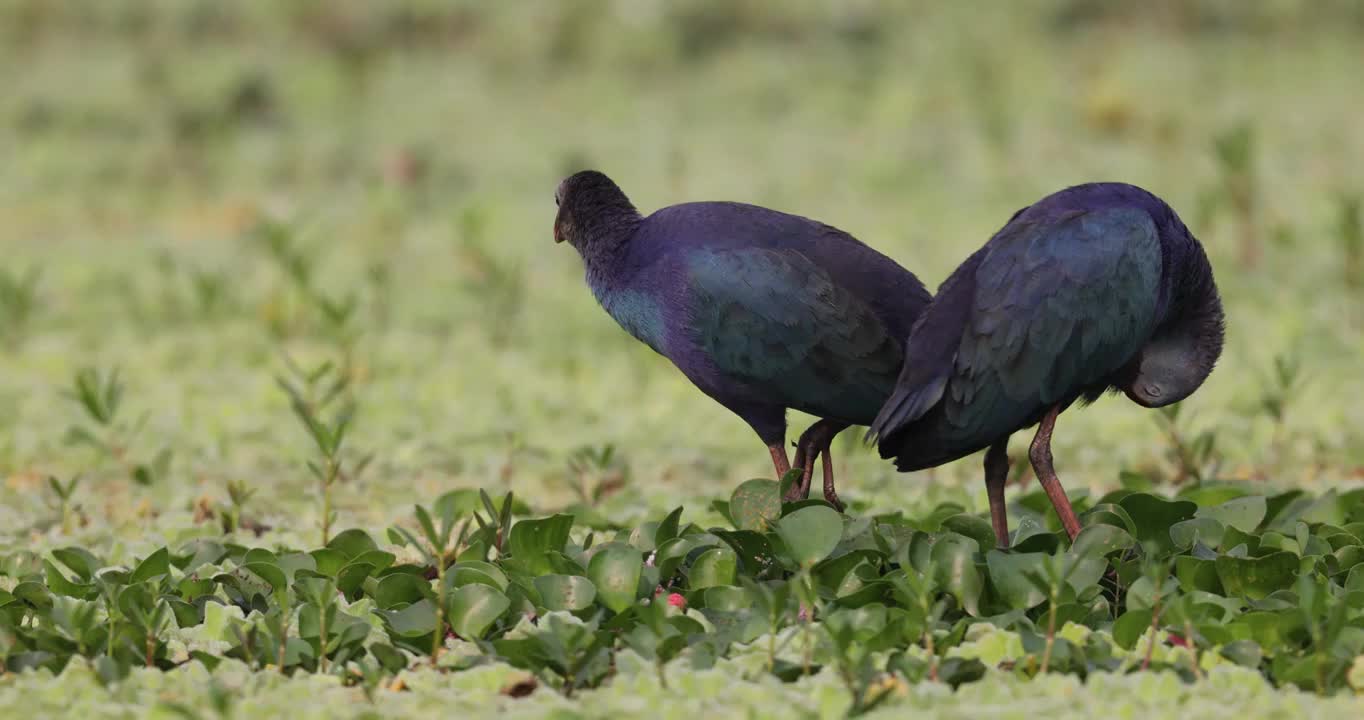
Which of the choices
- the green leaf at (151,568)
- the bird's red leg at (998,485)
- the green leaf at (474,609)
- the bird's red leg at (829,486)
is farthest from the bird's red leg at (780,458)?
the green leaf at (151,568)

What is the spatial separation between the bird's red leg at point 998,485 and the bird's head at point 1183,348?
16.3 inches

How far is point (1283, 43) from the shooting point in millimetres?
13430

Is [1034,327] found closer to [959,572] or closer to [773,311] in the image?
[959,572]

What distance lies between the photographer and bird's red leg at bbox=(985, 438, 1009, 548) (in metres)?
4.51

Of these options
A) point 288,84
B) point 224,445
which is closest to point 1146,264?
point 224,445

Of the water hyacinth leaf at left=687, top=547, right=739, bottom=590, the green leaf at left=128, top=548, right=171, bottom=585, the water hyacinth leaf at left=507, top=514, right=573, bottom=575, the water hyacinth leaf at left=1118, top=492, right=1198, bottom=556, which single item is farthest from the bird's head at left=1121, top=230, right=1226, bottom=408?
the green leaf at left=128, top=548, right=171, bottom=585

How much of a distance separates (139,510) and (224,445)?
3.48 ft

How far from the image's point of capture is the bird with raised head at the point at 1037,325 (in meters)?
4.23

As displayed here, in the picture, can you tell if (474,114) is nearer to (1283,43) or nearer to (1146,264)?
(1283,43)

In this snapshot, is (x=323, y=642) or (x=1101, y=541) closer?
(x=323, y=642)

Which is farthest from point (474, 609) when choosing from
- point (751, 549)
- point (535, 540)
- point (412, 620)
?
point (751, 549)

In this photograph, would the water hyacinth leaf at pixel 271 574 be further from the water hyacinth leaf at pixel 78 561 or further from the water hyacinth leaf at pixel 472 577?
the water hyacinth leaf at pixel 78 561

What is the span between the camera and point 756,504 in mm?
4539

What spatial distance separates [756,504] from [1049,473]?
27.7 inches
